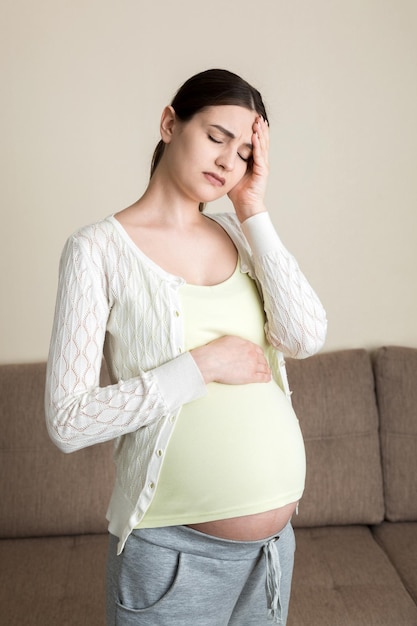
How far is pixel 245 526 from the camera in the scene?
1250mm

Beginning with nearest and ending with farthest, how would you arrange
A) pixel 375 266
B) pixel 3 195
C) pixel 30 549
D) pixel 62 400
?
pixel 62 400, pixel 30 549, pixel 3 195, pixel 375 266

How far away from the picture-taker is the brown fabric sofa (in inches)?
83.7

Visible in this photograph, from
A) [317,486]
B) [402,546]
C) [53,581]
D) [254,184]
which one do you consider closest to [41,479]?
[53,581]

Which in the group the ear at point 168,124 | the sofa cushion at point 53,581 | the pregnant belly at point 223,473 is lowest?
the sofa cushion at point 53,581

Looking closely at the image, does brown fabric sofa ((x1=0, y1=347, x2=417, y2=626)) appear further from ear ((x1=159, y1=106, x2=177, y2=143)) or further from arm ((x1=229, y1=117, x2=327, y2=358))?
ear ((x1=159, y1=106, x2=177, y2=143))

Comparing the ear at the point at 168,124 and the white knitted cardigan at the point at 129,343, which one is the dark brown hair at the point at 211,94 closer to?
the ear at the point at 168,124

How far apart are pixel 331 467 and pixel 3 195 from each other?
128 cm

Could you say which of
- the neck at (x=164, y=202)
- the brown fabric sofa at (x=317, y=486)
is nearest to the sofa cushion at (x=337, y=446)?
the brown fabric sofa at (x=317, y=486)

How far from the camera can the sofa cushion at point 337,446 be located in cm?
237

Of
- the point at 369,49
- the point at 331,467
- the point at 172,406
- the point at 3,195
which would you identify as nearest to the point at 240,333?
the point at 172,406

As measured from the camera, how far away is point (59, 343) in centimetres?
119

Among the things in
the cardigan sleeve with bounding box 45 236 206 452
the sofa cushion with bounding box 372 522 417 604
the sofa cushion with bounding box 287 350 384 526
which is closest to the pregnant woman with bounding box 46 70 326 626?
the cardigan sleeve with bounding box 45 236 206 452

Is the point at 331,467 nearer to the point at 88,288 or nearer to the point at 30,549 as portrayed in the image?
the point at 30,549

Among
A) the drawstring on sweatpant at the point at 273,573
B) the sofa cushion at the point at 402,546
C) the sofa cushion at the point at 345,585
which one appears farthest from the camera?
the sofa cushion at the point at 402,546
